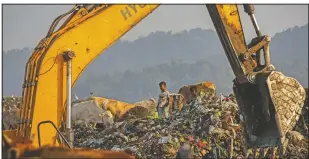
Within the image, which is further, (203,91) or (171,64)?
(171,64)

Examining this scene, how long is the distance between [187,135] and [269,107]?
3122 mm

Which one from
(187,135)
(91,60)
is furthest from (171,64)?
(91,60)

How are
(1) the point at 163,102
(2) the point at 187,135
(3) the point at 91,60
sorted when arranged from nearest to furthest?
(3) the point at 91,60 → (2) the point at 187,135 → (1) the point at 163,102

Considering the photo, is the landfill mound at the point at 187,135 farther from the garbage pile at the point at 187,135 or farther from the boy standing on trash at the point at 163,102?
the boy standing on trash at the point at 163,102

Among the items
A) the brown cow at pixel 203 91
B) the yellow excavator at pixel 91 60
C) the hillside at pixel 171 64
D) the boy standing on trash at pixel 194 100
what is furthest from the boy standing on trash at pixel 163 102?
the hillside at pixel 171 64

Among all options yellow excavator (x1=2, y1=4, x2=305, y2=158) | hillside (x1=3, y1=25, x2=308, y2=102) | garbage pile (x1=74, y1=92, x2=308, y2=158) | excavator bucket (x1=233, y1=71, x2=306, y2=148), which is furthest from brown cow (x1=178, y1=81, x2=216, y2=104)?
hillside (x1=3, y1=25, x2=308, y2=102)

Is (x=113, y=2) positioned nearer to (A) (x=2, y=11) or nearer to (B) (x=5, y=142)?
(A) (x=2, y=11)

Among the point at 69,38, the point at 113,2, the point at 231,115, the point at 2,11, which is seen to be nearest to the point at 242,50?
the point at 113,2

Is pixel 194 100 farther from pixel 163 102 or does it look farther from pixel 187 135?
pixel 187 135

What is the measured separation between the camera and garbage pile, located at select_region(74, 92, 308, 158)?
8.16 metres

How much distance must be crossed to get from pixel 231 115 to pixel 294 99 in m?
3.54

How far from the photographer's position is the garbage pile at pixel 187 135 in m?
8.16

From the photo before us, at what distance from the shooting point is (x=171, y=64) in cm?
3189

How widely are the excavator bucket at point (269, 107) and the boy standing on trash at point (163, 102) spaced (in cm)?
388
